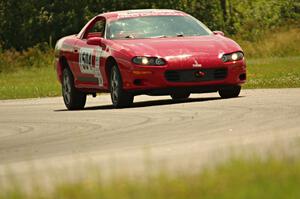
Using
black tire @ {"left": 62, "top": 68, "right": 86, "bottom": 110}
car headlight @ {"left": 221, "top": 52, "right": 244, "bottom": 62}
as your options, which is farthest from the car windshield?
black tire @ {"left": 62, "top": 68, "right": 86, "bottom": 110}

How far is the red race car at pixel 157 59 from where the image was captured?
18.1 meters

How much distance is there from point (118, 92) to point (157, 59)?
808mm

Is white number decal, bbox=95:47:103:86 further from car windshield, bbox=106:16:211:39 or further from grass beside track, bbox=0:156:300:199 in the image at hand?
grass beside track, bbox=0:156:300:199

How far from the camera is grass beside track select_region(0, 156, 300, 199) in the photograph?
7.20 m

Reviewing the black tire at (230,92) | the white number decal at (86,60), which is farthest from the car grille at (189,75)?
the white number decal at (86,60)

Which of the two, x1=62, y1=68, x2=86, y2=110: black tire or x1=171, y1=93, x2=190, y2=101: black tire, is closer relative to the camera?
x1=171, y1=93, x2=190, y2=101: black tire

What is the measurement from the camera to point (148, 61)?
18.1m

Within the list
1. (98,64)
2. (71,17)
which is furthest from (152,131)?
(71,17)

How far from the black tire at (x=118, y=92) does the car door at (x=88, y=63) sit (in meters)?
0.62

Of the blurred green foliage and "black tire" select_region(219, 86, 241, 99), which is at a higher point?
"black tire" select_region(219, 86, 241, 99)

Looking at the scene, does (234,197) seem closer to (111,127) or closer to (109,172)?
(109,172)

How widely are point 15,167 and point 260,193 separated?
3.83 m

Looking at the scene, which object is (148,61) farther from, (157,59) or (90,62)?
(90,62)

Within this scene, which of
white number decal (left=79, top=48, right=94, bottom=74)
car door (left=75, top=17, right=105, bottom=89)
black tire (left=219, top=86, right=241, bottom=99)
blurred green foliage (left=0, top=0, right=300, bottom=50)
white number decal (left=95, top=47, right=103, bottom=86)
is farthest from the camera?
blurred green foliage (left=0, top=0, right=300, bottom=50)
